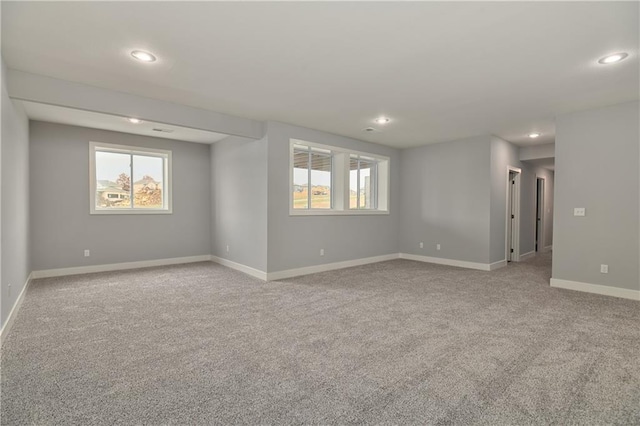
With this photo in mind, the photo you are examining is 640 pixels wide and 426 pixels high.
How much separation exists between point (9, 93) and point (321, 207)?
4.63 metres

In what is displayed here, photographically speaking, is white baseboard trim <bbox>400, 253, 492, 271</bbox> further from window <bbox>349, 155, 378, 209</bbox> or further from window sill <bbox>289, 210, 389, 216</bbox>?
window <bbox>349, 155, 378, 209</bbox>

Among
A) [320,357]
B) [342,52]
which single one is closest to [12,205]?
[320,357]

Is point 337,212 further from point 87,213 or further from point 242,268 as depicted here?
point 87,213

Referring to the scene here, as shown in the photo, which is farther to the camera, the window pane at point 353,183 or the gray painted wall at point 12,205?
the window pane at point 353,183

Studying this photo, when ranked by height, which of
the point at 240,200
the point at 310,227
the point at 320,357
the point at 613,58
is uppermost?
the point at 613,58

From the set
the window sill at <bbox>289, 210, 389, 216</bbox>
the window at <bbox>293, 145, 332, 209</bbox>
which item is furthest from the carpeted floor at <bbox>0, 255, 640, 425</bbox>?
the window at <bbox>293, 145, 332, 209</bbox>

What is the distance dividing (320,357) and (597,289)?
432cm

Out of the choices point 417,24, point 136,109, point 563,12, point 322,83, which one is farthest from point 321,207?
point 563,12

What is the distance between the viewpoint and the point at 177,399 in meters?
2.03

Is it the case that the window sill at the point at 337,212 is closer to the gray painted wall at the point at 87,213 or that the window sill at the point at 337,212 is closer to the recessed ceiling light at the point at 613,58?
the gray painted wall at the point at 87,213

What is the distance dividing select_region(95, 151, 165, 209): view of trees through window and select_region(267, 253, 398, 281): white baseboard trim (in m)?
3.09

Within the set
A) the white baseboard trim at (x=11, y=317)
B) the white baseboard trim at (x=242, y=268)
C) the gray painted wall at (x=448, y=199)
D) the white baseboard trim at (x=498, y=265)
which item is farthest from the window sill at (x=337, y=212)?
the white baseboard trim at (x=11, y=317)

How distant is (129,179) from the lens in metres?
6.30

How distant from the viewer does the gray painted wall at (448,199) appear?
20.8ft
